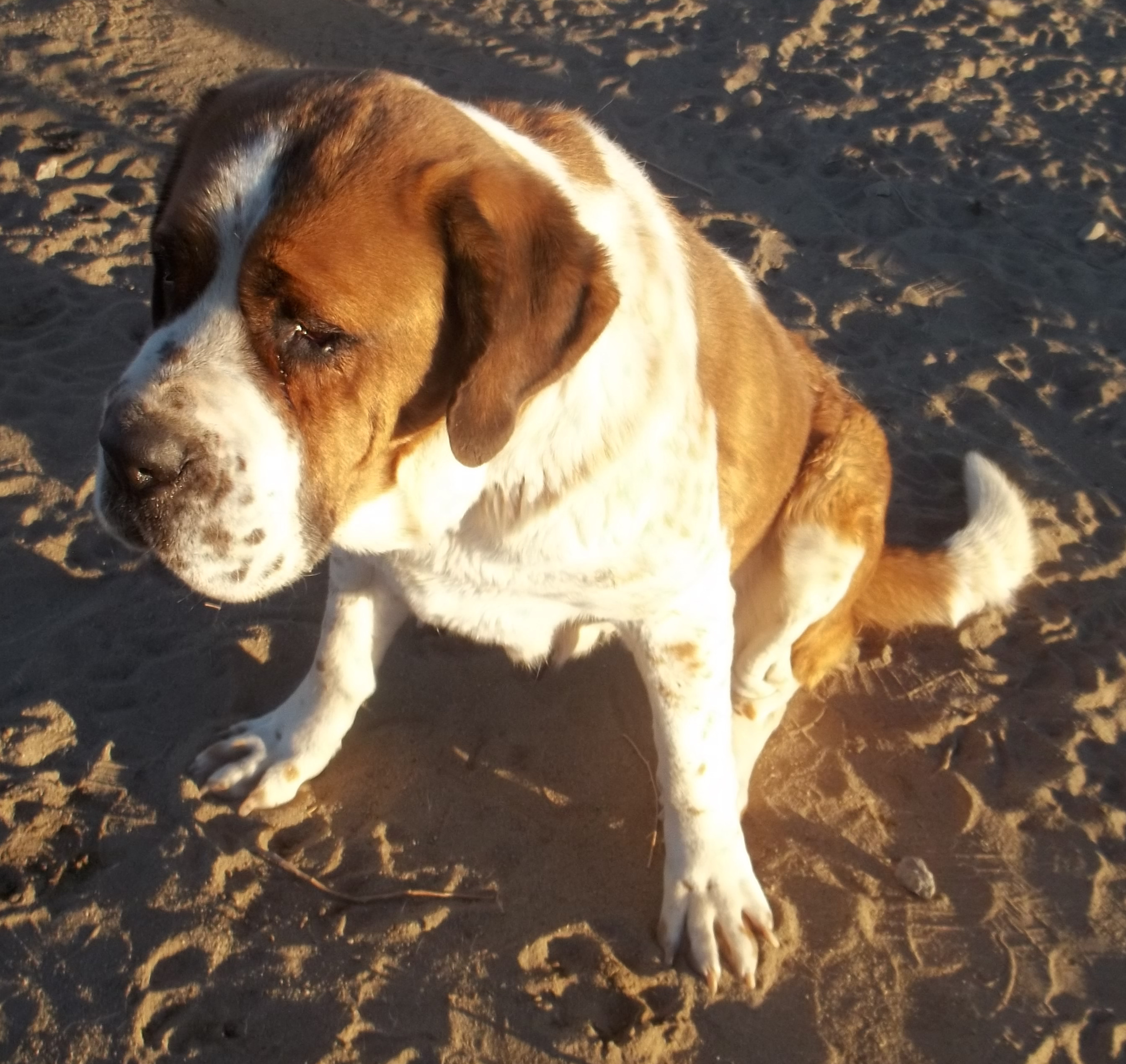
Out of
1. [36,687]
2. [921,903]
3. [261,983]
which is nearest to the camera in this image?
[261,983]

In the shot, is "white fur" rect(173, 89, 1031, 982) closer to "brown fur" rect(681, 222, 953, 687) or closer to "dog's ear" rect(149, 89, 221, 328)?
"brown fur" rect(681, 222, 953, 687)

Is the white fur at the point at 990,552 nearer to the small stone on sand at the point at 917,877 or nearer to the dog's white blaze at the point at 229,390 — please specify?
the small stone on sand at the point at 917,877

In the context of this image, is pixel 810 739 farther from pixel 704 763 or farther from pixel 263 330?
pixel 263 330

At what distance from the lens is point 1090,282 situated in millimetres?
5332

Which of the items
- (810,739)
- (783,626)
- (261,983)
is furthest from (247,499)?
(810,739)

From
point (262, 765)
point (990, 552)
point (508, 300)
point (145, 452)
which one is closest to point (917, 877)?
point (990, 552)

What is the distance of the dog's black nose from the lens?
186 cm

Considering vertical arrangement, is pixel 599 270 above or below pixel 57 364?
above

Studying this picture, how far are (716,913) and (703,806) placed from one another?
0.29 m

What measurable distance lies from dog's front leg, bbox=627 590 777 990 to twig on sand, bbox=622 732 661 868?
0.43 feet

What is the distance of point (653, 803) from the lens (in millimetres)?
3201

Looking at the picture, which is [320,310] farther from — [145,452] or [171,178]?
[171,178]

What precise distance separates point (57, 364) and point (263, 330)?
3.03 meters

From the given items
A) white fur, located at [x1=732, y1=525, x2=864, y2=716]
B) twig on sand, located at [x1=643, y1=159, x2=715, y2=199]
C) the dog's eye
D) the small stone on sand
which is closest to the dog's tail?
white fur, located at [x1=732, y1=525, x2=864, y2=716]
